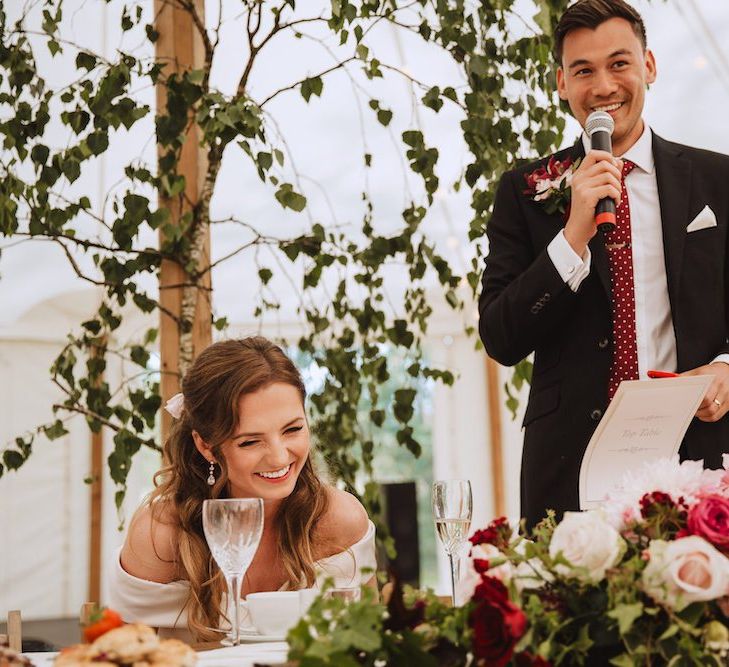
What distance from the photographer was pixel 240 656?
115 cm

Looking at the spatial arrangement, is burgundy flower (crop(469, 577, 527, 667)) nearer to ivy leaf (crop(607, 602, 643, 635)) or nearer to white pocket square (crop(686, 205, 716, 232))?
ivy leaf (crop(607, 602, 643, 635))

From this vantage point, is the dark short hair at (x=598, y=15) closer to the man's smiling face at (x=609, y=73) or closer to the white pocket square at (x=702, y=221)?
the man's smiling face at (x=609, y=73)

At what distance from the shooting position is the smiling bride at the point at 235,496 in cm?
188

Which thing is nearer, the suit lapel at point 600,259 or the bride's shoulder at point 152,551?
the suit lapel at point 600,259

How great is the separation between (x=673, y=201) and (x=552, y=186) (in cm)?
23

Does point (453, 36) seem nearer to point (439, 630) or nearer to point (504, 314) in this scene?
point (504, 314)

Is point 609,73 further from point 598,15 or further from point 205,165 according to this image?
point 205,165

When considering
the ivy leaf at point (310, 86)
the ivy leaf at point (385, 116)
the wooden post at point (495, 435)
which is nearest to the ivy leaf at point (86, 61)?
the ivy leaf at point (310, 86)

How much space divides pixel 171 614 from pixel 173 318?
34.3 inches


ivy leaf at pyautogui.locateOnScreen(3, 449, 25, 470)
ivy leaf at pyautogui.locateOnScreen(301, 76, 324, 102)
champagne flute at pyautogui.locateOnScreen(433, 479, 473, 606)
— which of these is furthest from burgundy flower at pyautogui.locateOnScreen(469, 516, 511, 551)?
ivy leaf at pyautogui.locateOnScreen(3, 449, 25, 470)

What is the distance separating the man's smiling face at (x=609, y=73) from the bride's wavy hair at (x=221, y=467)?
823 millimetres

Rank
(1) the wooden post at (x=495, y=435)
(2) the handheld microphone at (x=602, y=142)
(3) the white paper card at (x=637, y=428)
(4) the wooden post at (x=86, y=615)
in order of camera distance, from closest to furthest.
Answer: (4) the wooden post at (x=86, y=615)
(3) the white paper card at (x=637, y=428)
(2) the handheld microphone at (x=602, y=142)
(1) the wooden post at (x=495, y=435)

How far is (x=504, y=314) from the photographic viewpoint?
175 cm

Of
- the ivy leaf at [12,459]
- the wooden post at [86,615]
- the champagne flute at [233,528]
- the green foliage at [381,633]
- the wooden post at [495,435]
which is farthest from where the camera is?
the wooden post at [495,435]
